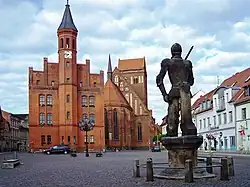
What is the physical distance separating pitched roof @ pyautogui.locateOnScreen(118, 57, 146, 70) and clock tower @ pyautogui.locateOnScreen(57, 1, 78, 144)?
53.6m

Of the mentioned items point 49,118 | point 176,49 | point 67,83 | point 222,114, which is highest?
point 67,83

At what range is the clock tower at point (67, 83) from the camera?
83.6m

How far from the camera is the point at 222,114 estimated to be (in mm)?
59625

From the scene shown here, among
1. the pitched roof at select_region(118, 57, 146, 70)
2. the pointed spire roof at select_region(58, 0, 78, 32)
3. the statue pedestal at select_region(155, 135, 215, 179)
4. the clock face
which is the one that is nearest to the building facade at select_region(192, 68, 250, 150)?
the clock face

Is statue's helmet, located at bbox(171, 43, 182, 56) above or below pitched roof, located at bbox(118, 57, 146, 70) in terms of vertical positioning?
below

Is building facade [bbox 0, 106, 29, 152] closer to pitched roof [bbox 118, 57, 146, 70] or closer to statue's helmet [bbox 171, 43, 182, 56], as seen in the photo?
pitched roof [bbox 118, 57, 146, 70]

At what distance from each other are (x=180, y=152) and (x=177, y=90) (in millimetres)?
2128

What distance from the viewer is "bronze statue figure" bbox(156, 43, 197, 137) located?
47.8 feet

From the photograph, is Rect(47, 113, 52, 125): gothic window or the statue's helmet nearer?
the statue's helmet

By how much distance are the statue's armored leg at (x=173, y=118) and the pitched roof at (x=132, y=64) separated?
122234 millimetres

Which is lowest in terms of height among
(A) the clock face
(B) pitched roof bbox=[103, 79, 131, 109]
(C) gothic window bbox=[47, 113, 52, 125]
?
(C) gothic window bbox=[47, 113, 52, 125]

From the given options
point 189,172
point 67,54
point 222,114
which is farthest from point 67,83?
point 189,172

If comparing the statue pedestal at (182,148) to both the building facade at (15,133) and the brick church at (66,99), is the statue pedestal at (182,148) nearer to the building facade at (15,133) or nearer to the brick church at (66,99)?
the brick church at (66,99)

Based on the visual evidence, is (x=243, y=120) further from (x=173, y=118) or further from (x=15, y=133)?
(x=15, y=133)
